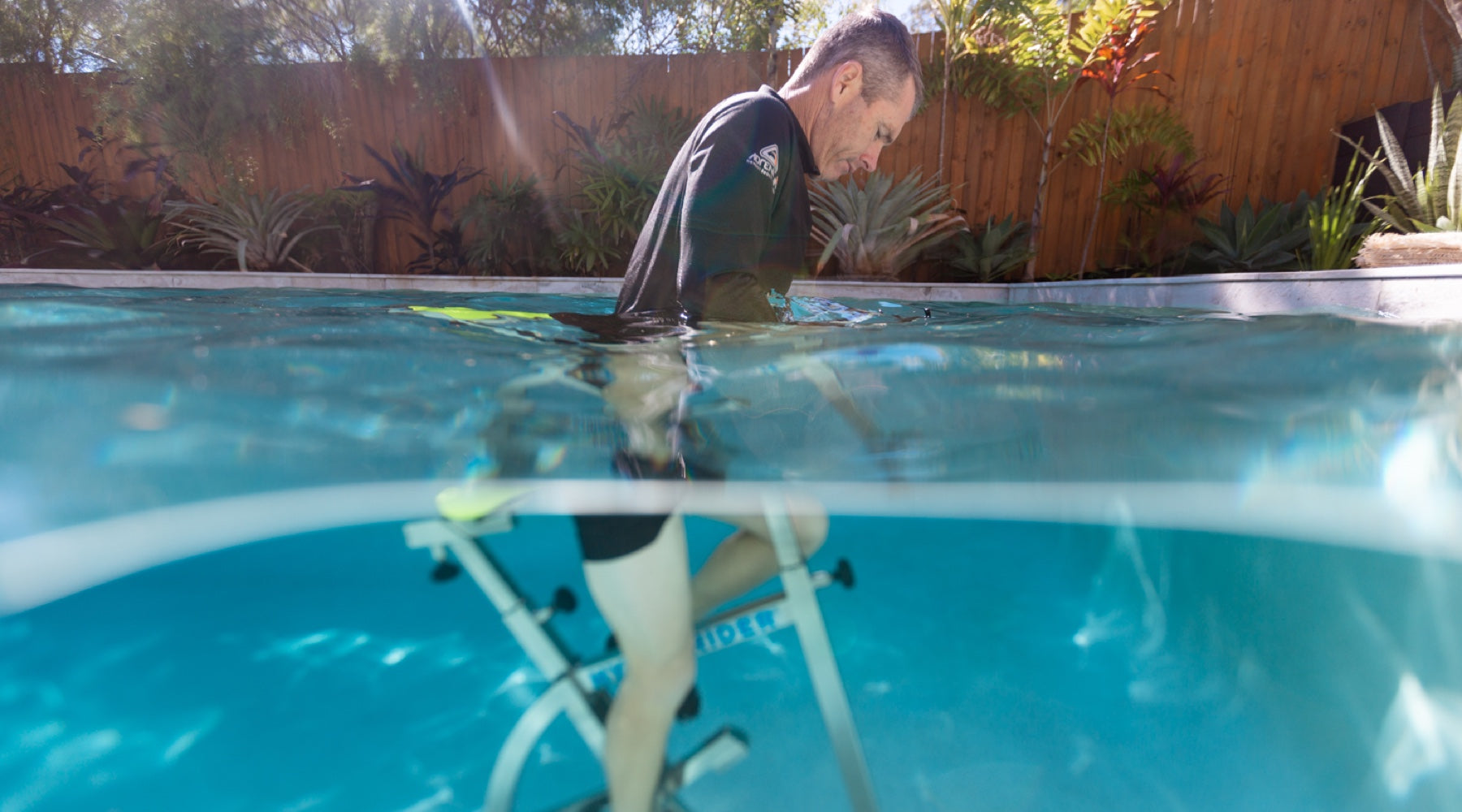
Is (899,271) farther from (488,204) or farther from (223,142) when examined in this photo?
(223,142)

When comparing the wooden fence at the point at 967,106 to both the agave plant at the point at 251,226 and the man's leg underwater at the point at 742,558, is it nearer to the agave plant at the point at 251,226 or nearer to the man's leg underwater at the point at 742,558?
the agave plant at the point at 251,226

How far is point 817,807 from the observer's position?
8.43ft

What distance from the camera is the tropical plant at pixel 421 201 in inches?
261

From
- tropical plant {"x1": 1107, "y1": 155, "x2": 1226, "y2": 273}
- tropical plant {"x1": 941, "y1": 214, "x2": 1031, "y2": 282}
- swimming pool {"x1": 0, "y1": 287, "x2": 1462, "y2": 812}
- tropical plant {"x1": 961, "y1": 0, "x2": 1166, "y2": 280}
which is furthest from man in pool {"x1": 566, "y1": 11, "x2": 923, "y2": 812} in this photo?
tropical plant {"x1": 1107, "y1": 155, "x2": 1226, "y2": 273}

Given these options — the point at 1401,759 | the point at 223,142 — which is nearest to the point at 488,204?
the point at 223,142

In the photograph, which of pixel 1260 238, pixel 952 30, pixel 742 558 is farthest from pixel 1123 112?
pixel 742 558

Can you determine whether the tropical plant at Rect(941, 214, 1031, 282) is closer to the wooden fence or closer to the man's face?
the wooden fence

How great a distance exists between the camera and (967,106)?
6.36 m

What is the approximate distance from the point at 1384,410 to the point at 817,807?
2.18 metres

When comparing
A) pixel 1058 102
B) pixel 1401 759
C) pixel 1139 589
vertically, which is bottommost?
pixel 1139 589

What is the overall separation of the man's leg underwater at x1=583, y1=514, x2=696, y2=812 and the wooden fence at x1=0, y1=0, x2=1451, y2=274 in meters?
5.98

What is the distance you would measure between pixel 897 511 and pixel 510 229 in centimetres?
546

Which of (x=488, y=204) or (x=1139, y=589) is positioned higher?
(x=488, y=204)

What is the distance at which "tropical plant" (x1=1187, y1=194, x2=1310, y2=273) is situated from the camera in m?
4.75
